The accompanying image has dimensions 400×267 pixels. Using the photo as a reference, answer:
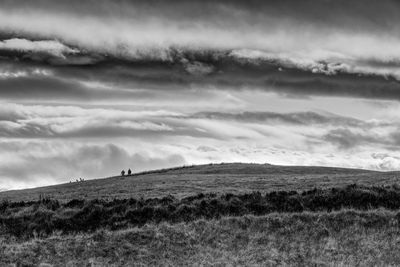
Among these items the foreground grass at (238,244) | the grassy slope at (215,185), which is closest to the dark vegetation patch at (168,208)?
the foreground grass at (238,244)

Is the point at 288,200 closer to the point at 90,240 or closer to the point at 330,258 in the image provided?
the point at 330,258

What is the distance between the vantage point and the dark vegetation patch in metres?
27.3

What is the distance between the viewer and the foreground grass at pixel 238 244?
2159cm

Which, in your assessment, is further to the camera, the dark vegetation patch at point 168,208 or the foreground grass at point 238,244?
the dark vegetation patch at point 168,208

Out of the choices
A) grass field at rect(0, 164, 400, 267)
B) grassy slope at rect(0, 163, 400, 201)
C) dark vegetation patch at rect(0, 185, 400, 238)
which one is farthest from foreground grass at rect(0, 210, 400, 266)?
grassy slope at rect(0, 163, 400, 201)

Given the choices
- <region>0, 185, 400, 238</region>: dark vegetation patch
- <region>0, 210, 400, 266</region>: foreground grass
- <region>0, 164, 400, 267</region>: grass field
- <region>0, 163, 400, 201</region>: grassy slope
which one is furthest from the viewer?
<region>0, 163, 400, 201</region>: grassy slope

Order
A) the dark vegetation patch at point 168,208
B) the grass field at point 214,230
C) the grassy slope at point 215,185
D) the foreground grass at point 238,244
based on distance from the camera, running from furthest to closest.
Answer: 1. the grassy slope at point 215,185
2. the dark vegetation patch at point 168,208
3. the grass field at point 214,230
4. the foreground grass at point 238,244

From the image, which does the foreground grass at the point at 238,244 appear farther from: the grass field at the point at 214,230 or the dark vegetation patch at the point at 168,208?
the dark vegetation patch at the point at 168,208

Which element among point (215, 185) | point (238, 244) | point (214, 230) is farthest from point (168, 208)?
point (215, 185)

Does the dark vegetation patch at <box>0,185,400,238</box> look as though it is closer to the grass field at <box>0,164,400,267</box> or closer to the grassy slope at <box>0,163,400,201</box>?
the grass field at <box>0,164,400,267</box>

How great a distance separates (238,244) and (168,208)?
6.10m

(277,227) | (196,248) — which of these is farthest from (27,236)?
(277,227)

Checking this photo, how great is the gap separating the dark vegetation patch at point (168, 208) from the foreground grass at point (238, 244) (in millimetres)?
1978

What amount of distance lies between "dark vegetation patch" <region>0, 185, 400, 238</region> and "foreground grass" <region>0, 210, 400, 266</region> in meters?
1.98
